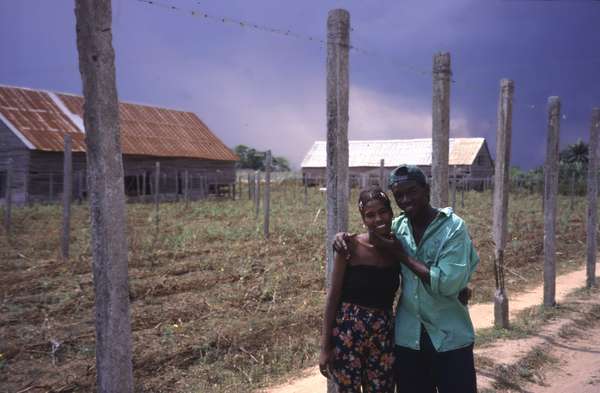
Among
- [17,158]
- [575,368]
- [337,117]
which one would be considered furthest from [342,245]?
[17,158]

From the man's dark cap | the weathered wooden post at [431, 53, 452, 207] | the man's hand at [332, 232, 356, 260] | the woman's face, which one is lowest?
the man's hand at [332, 232, 356, 260]

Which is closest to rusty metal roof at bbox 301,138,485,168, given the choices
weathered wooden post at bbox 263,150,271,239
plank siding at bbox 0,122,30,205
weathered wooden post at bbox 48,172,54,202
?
weathered wooden post at bbox 48,172,54,202

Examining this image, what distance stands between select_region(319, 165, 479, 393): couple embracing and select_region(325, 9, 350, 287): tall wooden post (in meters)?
1.06

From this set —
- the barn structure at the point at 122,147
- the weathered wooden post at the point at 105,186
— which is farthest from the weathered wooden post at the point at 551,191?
the barn structure at the point at 122,147

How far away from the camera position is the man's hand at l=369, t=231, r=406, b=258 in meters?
2.55

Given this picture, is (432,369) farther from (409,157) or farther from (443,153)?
(409,157)

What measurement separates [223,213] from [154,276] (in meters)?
9.95

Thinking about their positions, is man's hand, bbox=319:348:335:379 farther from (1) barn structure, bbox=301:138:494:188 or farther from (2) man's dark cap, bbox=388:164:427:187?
(1) barn structure, bbox=301:138:494:188

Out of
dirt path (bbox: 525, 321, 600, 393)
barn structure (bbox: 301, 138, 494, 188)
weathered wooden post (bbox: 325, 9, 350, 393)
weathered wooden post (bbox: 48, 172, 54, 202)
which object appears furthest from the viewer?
barn structure (bbox: 301, 138, 494, 188)

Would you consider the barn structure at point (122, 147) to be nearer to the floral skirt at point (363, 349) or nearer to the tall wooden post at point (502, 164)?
the tall wooden post at point (502, 164)

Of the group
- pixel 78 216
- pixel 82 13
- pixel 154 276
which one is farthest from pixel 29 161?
pixel 82 13

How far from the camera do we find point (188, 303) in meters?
6.80

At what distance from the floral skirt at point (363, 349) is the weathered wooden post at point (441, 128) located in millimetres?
2481

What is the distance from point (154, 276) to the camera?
8250 mm
